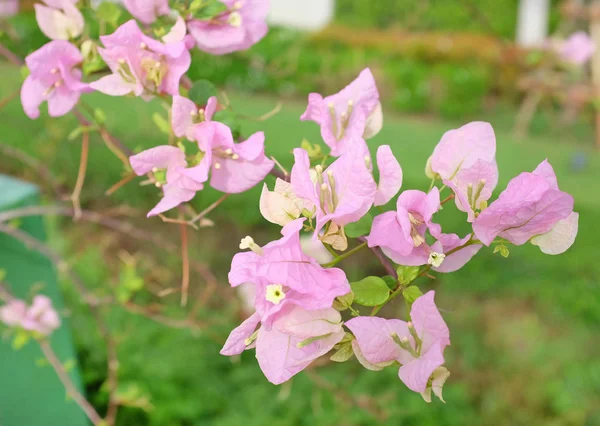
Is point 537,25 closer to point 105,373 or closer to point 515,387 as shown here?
point 515,387

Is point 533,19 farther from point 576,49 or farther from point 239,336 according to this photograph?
point 239,336

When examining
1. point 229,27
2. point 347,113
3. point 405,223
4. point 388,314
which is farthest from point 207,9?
point 388,314

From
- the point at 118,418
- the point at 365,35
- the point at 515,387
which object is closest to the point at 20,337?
the point at 118,418

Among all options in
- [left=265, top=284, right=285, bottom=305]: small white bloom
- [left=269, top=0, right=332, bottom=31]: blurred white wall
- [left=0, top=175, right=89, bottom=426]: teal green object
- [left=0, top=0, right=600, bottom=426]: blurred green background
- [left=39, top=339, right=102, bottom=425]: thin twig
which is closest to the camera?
[left=265, top=284, right=285, bottom=305]: small white bloom

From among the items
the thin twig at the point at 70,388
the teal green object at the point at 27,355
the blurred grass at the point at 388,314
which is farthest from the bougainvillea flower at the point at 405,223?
the teal green object at the point at 27,355

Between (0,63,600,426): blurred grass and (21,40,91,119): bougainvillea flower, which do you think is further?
(0,63,600,426): blurred grass

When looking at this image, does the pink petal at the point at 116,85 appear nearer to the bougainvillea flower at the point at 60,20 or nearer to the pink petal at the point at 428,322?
the bougainvillea flower at the point at 60,20

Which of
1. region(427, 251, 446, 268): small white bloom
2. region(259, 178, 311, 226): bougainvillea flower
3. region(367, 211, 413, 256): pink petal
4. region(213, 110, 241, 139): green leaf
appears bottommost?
region(427, 251, 446, 268): small white bloom

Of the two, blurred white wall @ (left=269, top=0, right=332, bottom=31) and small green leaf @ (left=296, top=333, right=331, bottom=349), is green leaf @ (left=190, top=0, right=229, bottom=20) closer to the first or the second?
small green leaf @ (left=296, top=333, right=331, bottom=349)

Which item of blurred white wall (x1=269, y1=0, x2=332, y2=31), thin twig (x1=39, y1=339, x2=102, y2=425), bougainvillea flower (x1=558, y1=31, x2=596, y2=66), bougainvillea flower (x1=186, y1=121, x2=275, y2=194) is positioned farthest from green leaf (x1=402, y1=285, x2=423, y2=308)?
blurred white wall (x1=269, y1=0, x2=332, y2=31)
